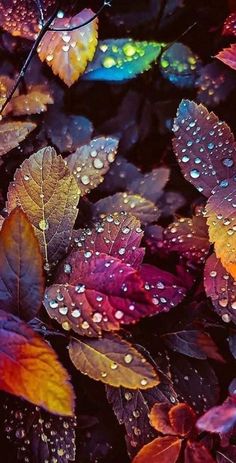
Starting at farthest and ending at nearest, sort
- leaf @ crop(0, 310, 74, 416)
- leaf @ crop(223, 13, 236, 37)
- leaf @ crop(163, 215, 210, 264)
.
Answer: leaf @ crop(223, 13, 236, 37) → leaf @ crop(163, 215, 210, 264) → leaf @ crop(0, 310, 74, 416)

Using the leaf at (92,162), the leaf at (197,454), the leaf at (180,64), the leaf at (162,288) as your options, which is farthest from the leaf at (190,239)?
the leaf at (180,64)

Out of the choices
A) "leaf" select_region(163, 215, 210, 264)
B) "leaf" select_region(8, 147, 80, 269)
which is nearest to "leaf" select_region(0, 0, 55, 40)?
"leaf" select_region(8, 147, 80, 269)

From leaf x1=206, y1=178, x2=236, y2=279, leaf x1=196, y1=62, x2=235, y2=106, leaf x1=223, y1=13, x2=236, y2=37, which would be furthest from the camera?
leaf x1=196, y1=62, x2=235, y2=106

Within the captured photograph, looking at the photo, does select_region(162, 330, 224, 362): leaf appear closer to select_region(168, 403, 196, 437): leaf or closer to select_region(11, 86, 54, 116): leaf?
select_region(168, 403, 196, 437): leaf

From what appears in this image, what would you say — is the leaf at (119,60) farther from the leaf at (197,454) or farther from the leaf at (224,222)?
the leaf at (197,454)

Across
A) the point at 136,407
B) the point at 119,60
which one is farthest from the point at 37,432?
the point at 119,60

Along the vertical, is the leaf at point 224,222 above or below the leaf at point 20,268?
below

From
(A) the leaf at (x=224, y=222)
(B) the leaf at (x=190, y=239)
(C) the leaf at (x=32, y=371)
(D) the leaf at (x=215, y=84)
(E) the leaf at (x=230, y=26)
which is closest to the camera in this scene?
(C) the leaf at (x=32, y=371)
